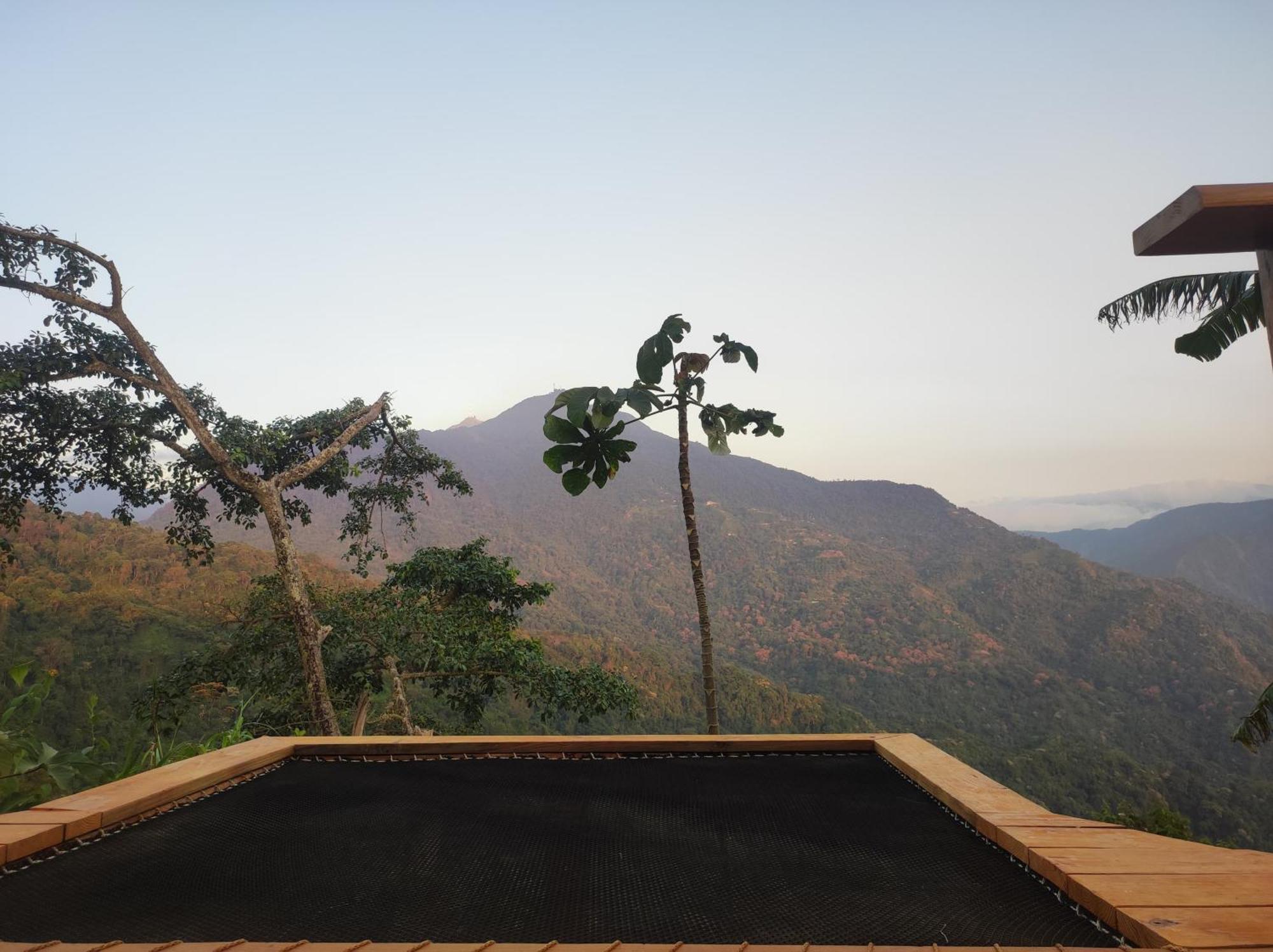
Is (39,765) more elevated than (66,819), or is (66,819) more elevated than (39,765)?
(66,819)

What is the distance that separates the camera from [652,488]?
3491 centimetres

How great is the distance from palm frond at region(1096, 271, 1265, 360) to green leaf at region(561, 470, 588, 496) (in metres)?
4.64

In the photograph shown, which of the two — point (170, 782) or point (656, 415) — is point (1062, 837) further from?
point (656, 415)

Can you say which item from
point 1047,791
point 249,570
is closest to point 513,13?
point 249,570

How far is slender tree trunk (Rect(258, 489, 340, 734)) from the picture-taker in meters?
4.80

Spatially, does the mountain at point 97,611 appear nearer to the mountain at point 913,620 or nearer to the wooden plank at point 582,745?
the wooden plank at point 582,745

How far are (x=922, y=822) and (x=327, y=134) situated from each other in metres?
10.9

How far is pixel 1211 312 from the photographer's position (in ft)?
17.0

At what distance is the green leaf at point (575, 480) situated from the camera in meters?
3.21

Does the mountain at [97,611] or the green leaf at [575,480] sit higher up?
the green leaf at [575,480]

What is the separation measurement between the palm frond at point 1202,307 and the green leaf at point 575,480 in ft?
15.2

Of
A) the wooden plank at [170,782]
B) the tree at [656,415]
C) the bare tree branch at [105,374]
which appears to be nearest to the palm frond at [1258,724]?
the tree at [656,415]

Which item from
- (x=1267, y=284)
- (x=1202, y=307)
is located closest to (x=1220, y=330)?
(x=1202, y=307)

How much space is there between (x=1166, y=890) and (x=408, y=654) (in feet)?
15.4
